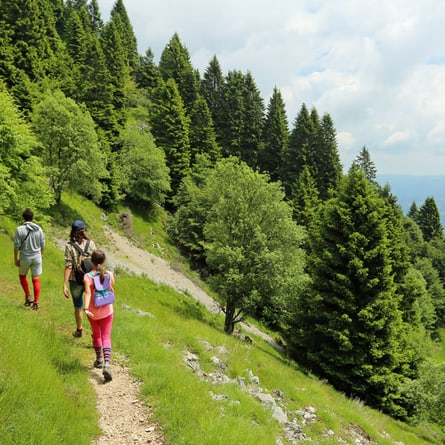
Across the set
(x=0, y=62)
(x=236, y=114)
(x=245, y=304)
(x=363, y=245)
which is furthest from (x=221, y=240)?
(x=236, y=114)

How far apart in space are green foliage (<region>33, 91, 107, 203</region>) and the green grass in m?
16.7

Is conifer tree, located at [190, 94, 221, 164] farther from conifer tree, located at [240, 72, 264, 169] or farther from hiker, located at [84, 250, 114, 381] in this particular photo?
hiker, located at [84, 250, 114, 381]

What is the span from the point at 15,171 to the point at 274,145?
1975 inches

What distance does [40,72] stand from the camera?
1822 inches

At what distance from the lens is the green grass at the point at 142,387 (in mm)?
4680

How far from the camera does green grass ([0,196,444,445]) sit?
15.4 feet

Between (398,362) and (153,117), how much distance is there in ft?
159

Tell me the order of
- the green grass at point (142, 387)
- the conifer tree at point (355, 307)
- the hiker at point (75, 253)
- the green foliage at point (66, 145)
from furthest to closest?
the green foliage at point (66, 145)
the conifer tree at point (355, 307)
the hiker at point (75, 253)
the green grass at point (142, 387)

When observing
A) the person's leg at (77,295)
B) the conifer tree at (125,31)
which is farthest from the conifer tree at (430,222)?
the person's leg at (77,295)

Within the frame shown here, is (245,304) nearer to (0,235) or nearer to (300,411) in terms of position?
(300,411)

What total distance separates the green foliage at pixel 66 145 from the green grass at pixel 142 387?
54.9 ft

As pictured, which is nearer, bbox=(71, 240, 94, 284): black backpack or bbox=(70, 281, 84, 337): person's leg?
bbox=(71, 240, 94, 284): black backpack

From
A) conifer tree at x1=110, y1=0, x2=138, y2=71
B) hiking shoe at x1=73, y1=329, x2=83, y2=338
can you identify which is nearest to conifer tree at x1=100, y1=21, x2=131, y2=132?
conifer tree at x1=110, y1=0, x2=138, y2=71

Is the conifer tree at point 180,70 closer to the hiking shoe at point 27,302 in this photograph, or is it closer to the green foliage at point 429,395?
the green foliage at point 429,395
